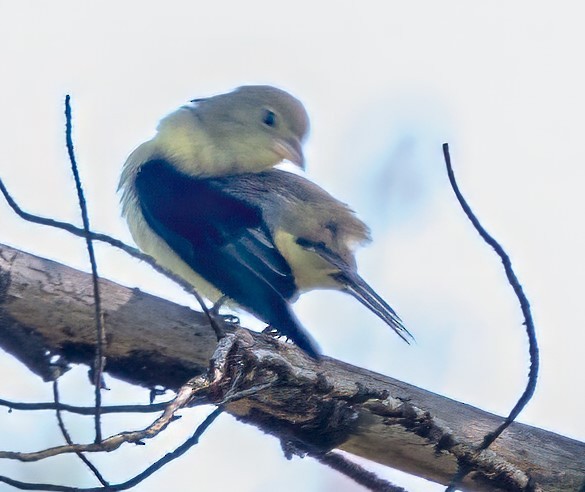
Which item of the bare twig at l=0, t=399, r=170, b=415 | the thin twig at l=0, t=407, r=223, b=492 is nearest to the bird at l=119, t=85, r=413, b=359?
the bare twig at l=0, t=399, r=170, b=415

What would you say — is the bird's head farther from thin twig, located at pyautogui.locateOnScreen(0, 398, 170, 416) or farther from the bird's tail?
thin twig, located at pyautogui.locateOnScreen(0, 398, 170, 416)

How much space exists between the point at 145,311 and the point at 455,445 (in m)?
1.06

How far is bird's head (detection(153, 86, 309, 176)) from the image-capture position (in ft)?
15.7

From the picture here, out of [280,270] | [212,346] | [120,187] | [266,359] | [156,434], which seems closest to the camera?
[156,434]

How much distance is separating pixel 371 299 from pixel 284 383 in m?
1.30

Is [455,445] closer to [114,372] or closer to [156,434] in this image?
[114,372]

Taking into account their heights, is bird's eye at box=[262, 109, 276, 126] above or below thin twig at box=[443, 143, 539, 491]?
above

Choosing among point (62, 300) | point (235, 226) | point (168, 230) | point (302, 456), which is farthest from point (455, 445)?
point (168, 230)

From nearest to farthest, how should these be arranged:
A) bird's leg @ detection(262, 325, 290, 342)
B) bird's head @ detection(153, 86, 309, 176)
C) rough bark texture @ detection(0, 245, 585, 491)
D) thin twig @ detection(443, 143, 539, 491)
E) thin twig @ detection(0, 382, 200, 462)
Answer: thin twig @ detection(0, 382, 200, 462), thin twig @ detection(443, 143, 539, 491), rough bark texture @ detection(0, 245, 585, 491), bird's leg @ detection(262, 325, 290, 342), bird's head @ detection(153, 86, 309, 176)

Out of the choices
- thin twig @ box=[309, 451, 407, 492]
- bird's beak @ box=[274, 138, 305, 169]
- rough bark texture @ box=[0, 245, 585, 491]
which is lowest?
thin twig @ box=[309, 451, 407, 492]

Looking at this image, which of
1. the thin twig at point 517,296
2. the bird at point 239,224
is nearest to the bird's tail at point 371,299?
the bird at point 239,224

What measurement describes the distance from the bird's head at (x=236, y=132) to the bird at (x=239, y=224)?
0.4 inches

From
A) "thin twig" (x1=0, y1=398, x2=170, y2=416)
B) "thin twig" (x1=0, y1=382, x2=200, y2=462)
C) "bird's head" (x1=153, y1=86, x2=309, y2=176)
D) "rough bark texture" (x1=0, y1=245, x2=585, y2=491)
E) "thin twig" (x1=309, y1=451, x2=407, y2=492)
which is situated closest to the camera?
"thin twig" (x1=0, y1=382, x2=200, y2=462)

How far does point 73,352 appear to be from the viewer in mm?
2867
